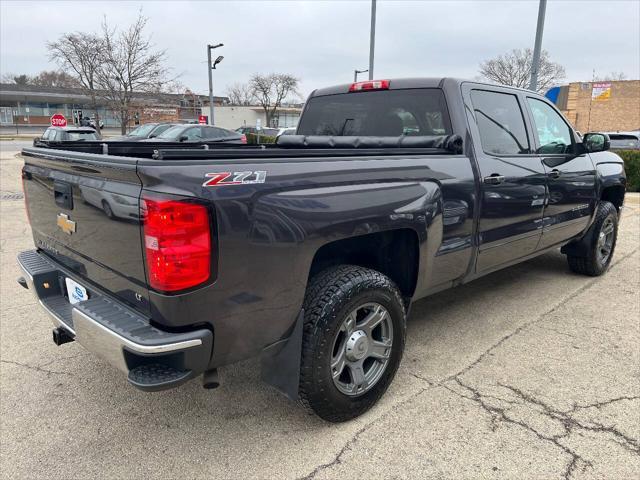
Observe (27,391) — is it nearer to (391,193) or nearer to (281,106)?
(391,193)

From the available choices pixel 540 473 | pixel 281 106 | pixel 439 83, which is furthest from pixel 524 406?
pixel 281 106

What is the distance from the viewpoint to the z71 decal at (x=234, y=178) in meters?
1.94

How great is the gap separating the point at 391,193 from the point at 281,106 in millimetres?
67582

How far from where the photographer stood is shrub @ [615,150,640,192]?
Result: 1330 centimetres

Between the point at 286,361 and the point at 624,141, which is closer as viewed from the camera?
the point at 286,361

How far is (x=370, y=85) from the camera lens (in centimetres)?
396

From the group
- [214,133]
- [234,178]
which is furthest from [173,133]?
[234,178]

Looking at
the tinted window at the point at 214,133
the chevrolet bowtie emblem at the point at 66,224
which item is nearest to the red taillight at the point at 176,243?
the chevrolet bowtie emblem at the point at 66,224

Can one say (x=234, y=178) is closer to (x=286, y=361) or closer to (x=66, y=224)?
(x=286, y=361)

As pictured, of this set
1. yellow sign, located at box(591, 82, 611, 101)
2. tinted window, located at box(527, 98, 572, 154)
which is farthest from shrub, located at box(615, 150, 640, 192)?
yellow sign, located at box(591, 82, 611, 101)

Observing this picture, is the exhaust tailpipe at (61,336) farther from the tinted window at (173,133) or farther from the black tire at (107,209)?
the tinted window at (173,133)

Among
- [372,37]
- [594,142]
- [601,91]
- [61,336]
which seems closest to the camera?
[61,336]

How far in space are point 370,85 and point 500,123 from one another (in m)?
1.07

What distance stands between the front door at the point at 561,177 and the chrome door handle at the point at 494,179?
0.83 m
